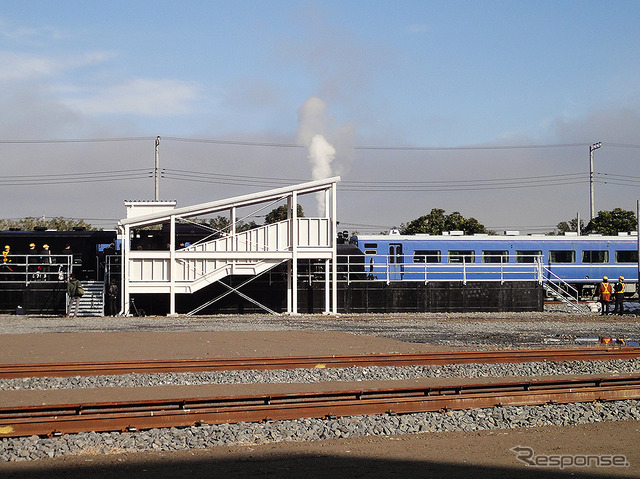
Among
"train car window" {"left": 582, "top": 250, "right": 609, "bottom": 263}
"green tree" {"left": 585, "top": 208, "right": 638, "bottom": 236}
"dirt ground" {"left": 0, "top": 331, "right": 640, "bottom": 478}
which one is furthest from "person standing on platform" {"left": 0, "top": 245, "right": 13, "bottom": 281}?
"green tree" {"left": 585, "top": 208, "right": 638, "bottom": 236}

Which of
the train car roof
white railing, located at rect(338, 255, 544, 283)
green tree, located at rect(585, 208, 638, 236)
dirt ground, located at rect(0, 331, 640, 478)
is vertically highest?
green tree, located at rect(585, 208, 638, 236)

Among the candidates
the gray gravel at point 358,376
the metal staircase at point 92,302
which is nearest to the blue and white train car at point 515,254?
the gray gravel at point 358,376

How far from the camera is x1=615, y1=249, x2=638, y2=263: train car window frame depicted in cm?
4431

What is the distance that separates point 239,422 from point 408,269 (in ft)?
96.5

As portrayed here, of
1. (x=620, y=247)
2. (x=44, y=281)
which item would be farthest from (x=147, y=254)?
(x=620, y=247)

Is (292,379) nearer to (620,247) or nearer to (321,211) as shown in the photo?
(321,211)

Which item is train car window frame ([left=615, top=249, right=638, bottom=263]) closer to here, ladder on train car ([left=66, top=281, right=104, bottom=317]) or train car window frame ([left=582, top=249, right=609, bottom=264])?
train car window frame ([left=582, top=249, right=609, bottom=264])

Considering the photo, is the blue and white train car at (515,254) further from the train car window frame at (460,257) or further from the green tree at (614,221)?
the green tree at (614,221)

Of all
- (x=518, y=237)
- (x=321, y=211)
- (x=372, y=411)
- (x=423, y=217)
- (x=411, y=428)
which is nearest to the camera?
(x=411, y=428)

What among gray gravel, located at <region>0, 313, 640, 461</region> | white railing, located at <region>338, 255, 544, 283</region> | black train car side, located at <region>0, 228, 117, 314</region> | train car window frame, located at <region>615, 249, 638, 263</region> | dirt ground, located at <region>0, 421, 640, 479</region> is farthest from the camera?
train car window frame, located at <region>615, 249, 638, 263</region>

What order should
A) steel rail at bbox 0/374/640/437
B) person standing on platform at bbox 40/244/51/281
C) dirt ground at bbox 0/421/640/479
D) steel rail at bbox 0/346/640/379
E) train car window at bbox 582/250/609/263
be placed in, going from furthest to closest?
1. train car window at bbox 582/250/609/263
2. person standing on platform at bbox 40/244/51/281
3. steel rail at bbox 0/346/640/379
4. steel rail at bbox 0/374/640/437
5. dirt ground at bbox 0/421/640/479

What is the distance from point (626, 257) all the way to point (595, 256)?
7.82 ft

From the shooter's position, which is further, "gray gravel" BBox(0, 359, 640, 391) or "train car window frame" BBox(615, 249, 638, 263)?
"train car window frame" BBox(615, 249, 638, 263)

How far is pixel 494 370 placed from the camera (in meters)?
15.0
